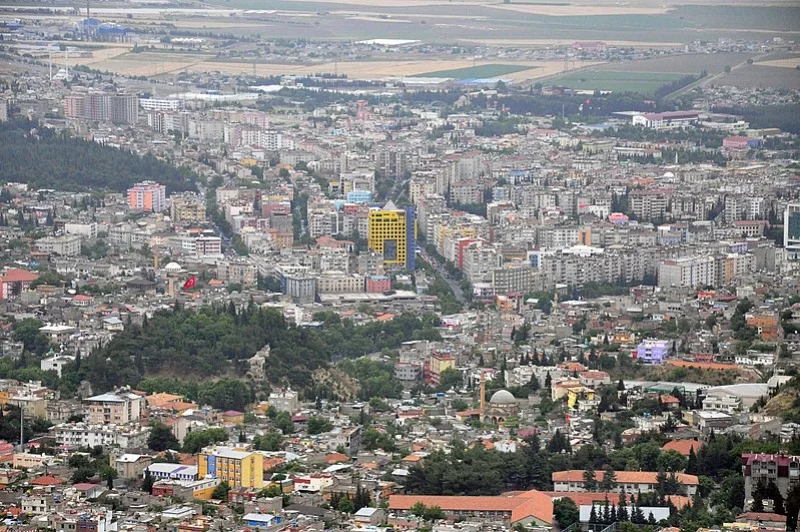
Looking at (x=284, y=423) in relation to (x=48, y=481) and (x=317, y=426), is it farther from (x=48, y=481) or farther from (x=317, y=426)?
(x=48, y=481)

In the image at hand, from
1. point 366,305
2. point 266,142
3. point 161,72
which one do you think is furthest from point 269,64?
point 366,305

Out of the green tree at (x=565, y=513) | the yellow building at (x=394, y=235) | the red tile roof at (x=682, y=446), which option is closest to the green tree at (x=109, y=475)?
the green tree at (x=565, y=513)

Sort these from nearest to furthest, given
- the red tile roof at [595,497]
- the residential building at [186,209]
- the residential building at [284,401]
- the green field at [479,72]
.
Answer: the red tile roof at [595,497] → the residential building at [284,401] → the residential building at [186,209] → the green field at [479,72]

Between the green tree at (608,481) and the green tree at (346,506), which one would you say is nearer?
the green tree at (346,506)

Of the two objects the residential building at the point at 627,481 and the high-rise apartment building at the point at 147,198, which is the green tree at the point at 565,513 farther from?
the high-rise apartment building at the point at 147,198

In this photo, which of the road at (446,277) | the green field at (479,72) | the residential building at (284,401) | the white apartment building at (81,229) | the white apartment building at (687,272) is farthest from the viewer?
the green field at (479,72)

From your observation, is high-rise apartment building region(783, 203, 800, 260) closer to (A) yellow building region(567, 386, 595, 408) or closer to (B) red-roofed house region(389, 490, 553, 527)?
(A) yellow building region(567, 386, 595, 408)

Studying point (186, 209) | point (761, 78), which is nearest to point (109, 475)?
point (186, 209)

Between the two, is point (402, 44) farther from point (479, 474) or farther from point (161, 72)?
point (479, 474)
